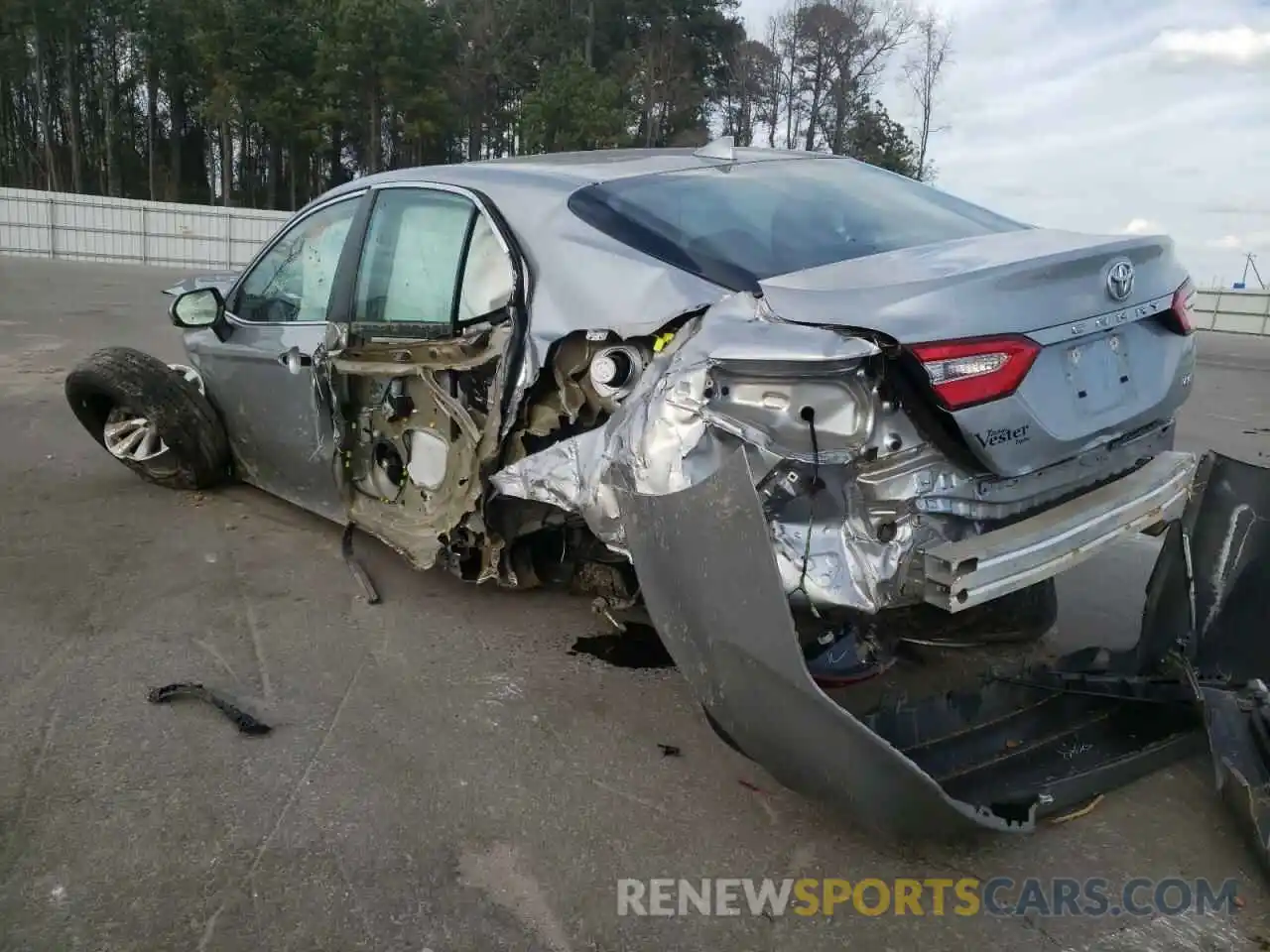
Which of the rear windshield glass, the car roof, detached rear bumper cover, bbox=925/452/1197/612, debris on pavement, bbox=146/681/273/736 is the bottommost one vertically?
debris on pavement, bbox=146/681/273/736

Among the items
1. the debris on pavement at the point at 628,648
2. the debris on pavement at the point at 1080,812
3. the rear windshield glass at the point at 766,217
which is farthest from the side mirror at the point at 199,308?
the debris on pavement at the point at 1080,812

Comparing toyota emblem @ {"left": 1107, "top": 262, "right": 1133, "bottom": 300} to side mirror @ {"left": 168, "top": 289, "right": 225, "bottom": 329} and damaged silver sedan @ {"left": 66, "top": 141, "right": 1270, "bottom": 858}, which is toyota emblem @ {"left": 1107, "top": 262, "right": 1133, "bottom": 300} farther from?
side mirror @ {"left": 168, "top": 289, "right": 225, "bottom": 329}

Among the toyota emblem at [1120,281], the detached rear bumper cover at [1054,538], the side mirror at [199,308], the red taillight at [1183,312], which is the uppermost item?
the toyota emblem at [1120,281]

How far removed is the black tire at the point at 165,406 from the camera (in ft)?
16.5

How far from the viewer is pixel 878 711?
2.72 meters

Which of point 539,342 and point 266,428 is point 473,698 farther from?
point 266,428

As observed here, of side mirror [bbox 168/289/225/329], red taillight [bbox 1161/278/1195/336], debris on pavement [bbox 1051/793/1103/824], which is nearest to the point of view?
debris on pavement [bbox 1051/793/1103/824]

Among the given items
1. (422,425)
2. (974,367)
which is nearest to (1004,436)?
(974,367)

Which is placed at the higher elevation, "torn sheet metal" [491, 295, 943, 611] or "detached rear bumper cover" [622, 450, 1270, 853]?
"torn sheet metal" [491, 295, 943, 611]

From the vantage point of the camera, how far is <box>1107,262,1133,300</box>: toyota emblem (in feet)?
8.93

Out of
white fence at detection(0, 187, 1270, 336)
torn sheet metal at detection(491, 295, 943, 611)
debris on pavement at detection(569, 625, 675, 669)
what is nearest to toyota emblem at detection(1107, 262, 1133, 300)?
torn sheet metal at detection(491, 295, 943, 611)

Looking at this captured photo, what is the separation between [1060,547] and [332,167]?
146ft

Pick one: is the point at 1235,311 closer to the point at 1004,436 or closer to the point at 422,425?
the point at 422,425

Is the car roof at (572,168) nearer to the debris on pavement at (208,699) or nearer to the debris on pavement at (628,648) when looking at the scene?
the debris on pavement at (628,648)
